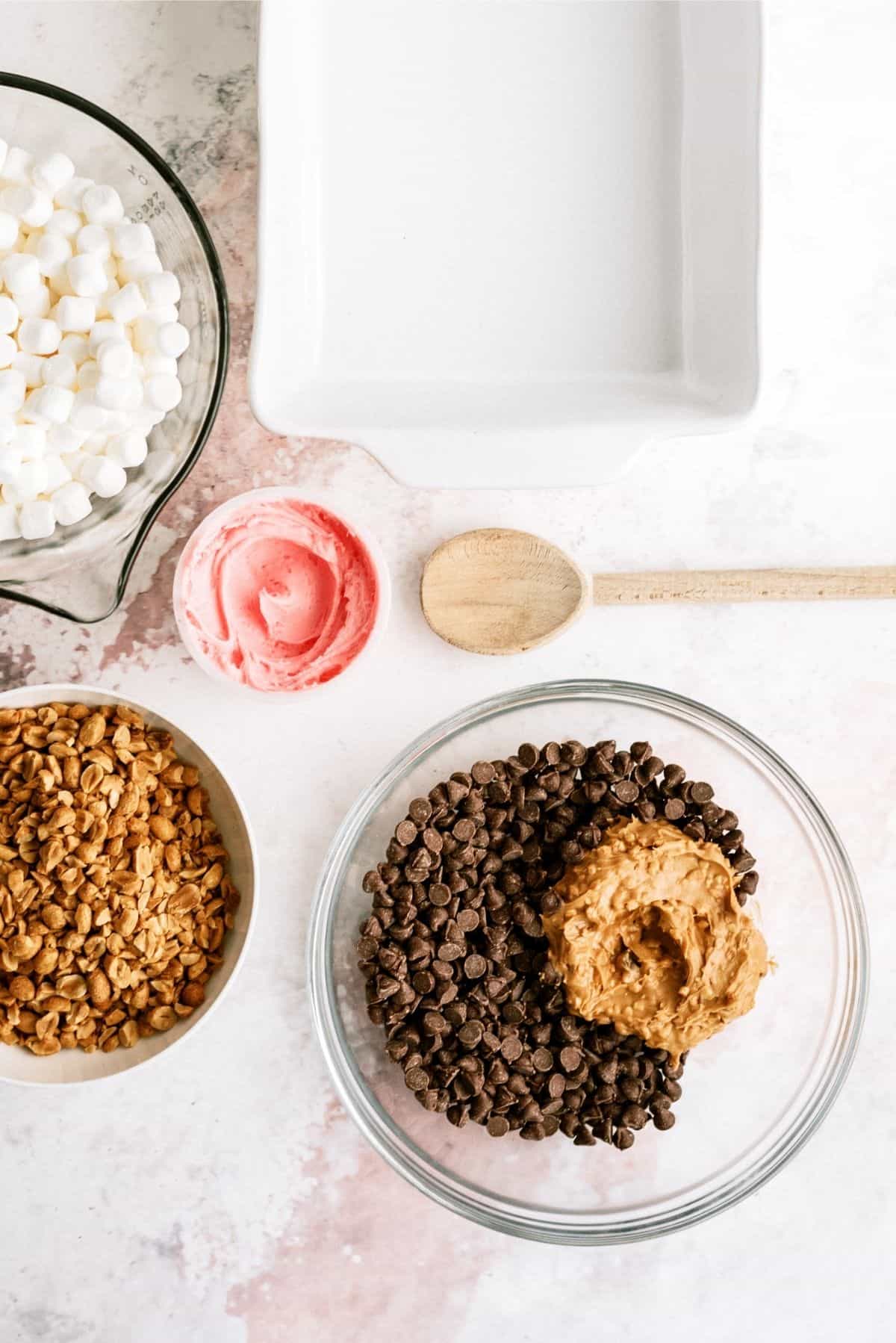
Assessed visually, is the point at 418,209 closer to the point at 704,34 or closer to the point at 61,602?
the point at 704,34

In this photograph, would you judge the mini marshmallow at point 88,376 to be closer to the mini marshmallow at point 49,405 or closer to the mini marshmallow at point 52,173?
the mini marshmallow at point 49,405

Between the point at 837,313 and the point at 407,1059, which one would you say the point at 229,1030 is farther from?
the point at 837,313

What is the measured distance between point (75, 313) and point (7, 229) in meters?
0.10

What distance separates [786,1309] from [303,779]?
2.86ft

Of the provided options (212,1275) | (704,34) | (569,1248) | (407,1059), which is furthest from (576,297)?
(212,1275)

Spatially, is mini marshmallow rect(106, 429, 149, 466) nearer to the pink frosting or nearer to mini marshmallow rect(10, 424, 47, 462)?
mini marshmallow rect(10, 424, 47, 462)

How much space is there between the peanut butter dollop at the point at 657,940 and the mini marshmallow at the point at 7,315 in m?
0.77

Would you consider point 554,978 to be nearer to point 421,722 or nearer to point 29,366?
point 421,722

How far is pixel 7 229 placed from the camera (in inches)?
37.1

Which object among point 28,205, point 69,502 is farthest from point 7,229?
point 69,502

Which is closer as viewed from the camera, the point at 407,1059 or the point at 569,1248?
the point at 407,1059

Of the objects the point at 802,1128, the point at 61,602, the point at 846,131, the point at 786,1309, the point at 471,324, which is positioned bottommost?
the point at 786,1309

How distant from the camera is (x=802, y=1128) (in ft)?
3.84

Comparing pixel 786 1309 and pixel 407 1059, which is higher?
pixel 407 1059
